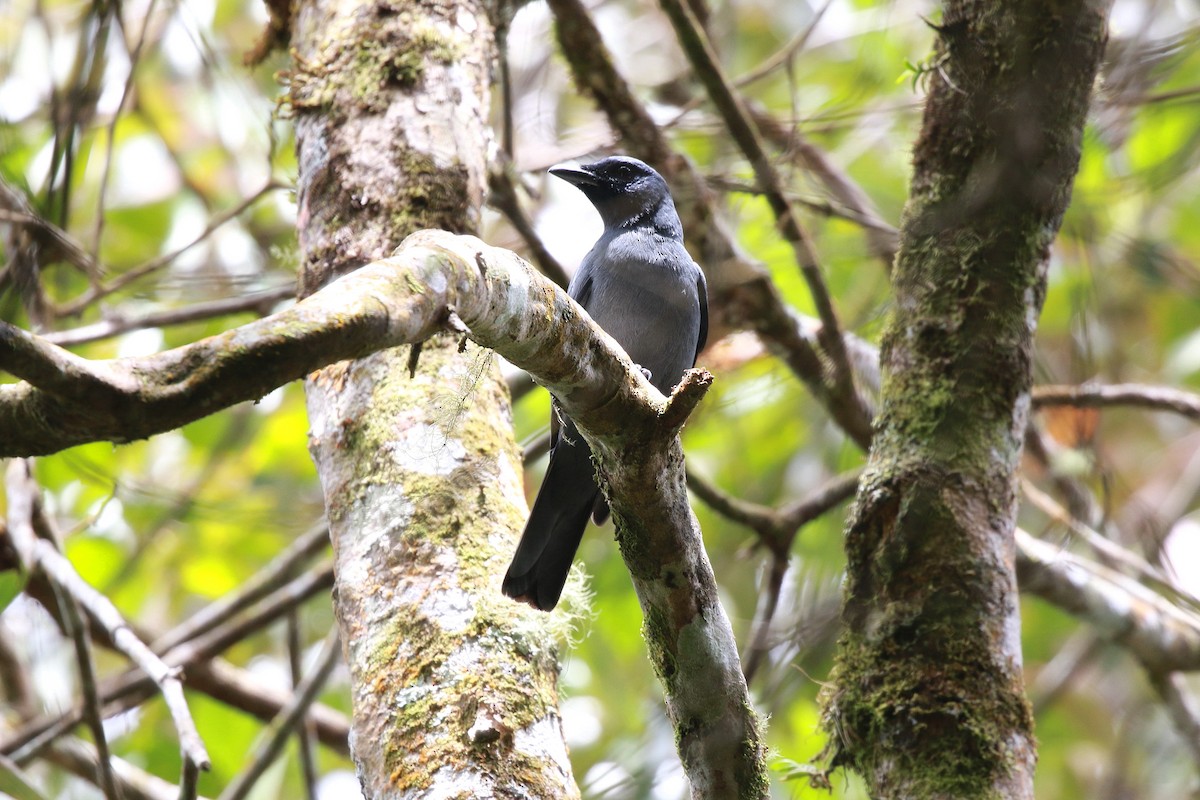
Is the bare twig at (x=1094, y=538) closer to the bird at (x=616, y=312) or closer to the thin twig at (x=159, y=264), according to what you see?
the bird at (x=616, y=312)

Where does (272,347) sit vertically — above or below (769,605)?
below

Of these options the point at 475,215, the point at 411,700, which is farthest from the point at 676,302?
the point at 411,700

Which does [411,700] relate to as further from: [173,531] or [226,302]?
[173,531]

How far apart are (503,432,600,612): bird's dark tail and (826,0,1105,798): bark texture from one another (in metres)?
0.85

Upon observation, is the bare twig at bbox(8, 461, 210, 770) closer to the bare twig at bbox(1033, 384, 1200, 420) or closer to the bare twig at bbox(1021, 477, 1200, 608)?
the bare twig at bbox(1021, 477, 1200, 608)

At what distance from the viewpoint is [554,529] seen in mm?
3525

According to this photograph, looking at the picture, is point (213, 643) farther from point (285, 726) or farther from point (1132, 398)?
point (1132, 398)

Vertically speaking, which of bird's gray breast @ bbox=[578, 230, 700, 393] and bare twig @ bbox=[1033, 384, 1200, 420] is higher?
bird's gray breast @ bbox=[578, 230, 700, 393]

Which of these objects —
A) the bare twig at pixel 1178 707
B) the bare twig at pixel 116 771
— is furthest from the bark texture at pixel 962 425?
the bare twig at pixel 116 771

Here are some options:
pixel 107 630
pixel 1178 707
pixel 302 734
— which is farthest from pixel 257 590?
pixel 1178 707

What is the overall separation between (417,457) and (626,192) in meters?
2.37

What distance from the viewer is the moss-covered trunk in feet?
8.51

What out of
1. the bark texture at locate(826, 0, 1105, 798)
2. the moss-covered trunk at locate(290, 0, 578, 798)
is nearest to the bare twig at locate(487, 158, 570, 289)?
the moss-covered trunk at locate(290, 0, 578, 798)

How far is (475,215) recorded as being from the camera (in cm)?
352
